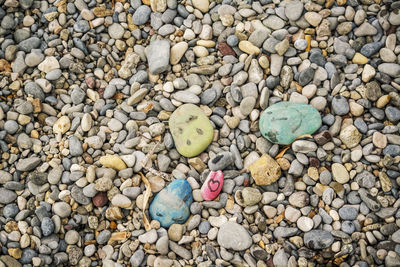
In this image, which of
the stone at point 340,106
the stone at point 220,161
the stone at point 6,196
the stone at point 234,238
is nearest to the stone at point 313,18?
the stone at point 340,106

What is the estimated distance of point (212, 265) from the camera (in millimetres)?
2166

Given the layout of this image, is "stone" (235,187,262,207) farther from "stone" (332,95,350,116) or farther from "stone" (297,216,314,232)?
"stone" (332,95,350,116)

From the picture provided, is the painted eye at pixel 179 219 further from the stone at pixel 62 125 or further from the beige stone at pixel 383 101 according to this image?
the beige stone at pixel 383 101

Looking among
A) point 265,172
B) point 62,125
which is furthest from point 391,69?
point 62,125

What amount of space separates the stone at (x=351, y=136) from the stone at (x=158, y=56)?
4.24 feet

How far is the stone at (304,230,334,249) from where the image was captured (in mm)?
2176

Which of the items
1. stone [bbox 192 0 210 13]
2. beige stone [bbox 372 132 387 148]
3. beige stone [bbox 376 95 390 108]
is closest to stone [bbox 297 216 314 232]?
beige stone [bbox 372 132 387 148]

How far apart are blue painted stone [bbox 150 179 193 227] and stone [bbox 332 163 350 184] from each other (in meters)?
0.93

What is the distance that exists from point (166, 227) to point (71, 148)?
82 centimetres

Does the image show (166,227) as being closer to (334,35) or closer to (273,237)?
(273,237)

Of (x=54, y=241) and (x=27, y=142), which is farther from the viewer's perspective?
(x=27, y=142)

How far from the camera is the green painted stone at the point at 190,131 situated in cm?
241

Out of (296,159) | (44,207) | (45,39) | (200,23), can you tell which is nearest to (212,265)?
(296,159)

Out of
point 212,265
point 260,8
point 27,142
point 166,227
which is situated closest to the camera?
point 212,265
